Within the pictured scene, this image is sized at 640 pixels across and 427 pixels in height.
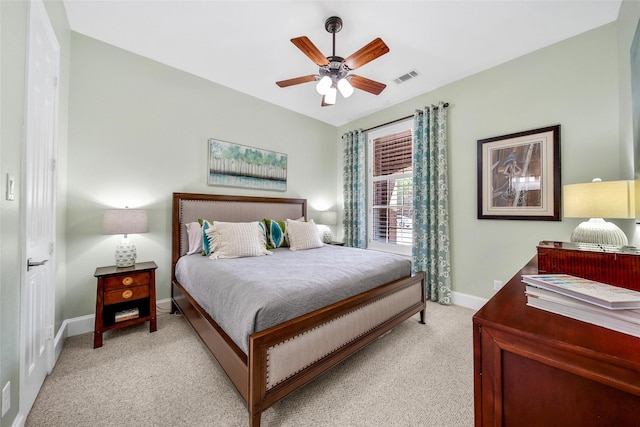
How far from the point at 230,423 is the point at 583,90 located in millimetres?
3988

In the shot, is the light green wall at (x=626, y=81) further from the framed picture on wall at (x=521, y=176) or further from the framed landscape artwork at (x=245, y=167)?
the framed landscape artwork at (x=245, y=167)

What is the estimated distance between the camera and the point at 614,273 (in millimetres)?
954

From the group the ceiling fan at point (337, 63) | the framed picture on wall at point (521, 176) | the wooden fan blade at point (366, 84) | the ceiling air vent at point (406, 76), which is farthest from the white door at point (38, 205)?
the framed picture on wall at point (521, 176)

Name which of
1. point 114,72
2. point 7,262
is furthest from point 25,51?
point 114,72

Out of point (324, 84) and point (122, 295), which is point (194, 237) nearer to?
point (122, 295)

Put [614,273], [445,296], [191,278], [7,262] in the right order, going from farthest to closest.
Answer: [445,296], [191,278], [7,262], [614,273]

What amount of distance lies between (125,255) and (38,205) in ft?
3.13

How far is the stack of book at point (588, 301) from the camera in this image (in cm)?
67

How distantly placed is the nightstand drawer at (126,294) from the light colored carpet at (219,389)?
0.37 m

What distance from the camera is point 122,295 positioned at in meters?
2.29

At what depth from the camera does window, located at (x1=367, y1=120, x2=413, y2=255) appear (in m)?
3.82

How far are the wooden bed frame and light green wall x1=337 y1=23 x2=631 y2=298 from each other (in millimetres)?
978

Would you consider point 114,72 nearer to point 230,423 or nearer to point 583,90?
point 230,423

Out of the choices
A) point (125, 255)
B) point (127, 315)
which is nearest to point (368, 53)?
point (125, 255)
